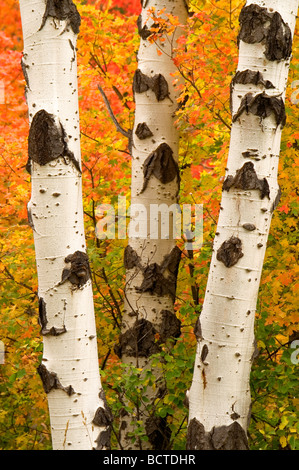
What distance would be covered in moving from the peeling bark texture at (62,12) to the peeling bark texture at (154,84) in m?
1.17

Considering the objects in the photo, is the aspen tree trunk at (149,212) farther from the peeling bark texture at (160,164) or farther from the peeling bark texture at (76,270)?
the peeling bark texture at (76,270)

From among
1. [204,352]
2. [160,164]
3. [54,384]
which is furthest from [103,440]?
[160,164]

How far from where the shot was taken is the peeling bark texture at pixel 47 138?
8.93 feet

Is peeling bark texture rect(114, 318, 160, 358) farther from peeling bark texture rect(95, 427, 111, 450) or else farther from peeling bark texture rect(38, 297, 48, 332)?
peeling bark texture rect(38, 297, 48, 332)

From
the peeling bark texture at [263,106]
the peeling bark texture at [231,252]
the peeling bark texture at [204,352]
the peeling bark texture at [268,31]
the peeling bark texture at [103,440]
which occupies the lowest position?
the peeling bark texture at [103,440]

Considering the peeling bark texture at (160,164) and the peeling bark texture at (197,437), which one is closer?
the peeling bark texture at (197,437)

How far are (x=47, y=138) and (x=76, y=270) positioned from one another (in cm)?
69

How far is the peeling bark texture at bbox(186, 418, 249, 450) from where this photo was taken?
2830 mm

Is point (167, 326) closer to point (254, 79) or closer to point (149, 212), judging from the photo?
point (149, 212)

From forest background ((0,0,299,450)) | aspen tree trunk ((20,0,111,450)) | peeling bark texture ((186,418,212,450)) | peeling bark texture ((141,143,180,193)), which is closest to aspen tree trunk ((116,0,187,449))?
peeling bark texture ((141,143,180,193))

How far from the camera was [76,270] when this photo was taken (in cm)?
277

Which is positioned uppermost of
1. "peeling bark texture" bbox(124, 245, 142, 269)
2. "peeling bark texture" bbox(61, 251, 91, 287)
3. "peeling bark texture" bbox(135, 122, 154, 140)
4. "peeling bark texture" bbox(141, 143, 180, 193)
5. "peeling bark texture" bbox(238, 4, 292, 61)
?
"peeling bark texture" bbox(238, 4, 292, 61)

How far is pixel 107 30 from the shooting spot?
4879 millimetres

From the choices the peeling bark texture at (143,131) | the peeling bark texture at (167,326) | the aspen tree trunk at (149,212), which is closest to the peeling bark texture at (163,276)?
the aspen tree trunk at (149,212)
